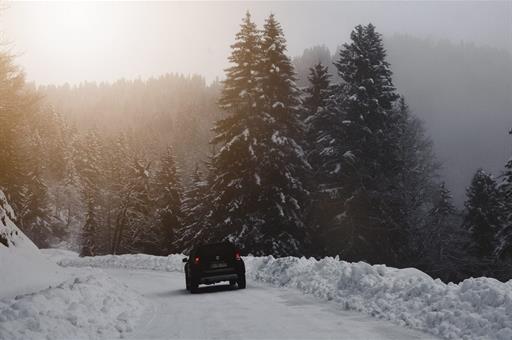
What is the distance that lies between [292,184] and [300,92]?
6.40 meters

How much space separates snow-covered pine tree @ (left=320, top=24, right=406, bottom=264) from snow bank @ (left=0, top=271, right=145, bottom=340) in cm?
1904

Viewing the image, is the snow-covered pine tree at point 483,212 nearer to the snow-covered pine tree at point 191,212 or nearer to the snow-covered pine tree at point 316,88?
the snow-covered pine tree at point 316,88

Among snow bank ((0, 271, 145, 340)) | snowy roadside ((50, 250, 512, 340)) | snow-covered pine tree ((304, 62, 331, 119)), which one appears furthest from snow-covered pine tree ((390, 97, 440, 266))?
snow bank ((0, 271, 145, 340))

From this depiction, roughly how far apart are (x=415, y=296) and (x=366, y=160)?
67.0 ft

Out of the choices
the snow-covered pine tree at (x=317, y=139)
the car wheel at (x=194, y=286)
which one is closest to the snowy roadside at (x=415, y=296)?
the car wheel at (x=194, y=286)

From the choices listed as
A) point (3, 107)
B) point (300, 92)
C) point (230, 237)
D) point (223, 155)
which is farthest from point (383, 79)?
point (3, 107)

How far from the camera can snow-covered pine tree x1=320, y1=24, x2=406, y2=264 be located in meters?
30.5

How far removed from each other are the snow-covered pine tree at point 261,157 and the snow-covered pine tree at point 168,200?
86.0 feet

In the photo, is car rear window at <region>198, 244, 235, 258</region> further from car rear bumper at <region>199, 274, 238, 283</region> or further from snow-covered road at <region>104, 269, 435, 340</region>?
snow-covered road at <region>104, 269, 435, 340</region>

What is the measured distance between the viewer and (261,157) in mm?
31797

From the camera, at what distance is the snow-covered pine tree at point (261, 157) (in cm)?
3083

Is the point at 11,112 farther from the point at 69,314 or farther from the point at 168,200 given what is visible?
the point at 168,200

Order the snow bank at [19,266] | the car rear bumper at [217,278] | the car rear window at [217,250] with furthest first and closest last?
the snow bank at [19,266], the car rear window at [217,250], the car rear bumper at [217,278]

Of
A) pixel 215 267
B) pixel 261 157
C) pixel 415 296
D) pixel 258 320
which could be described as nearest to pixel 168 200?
pixel 261 157
